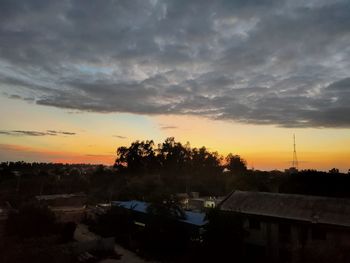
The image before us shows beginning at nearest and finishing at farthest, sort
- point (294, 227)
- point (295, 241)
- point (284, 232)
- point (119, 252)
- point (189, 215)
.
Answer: point (295, 241) < point (294, 227) < point (284, 232) < point (119, 252) < point (189, 215)

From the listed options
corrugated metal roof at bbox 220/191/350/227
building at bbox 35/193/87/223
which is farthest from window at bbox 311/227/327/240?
building at bbox 35/193/87/223

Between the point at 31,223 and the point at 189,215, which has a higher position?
the point at 189,215

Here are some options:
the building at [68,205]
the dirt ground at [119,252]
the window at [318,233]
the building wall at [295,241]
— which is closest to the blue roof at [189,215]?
the building wall at [295,241]

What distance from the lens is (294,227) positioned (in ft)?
90.5

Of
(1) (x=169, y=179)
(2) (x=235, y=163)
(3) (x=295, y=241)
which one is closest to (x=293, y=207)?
(3) (x=295, y=241)

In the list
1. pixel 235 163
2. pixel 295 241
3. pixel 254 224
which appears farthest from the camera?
pixel 235 163

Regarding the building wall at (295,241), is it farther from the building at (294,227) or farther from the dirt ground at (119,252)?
the dirt ground at (119,252)

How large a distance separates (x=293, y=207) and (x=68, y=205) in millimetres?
48413

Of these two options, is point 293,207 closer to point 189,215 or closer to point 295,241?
point 295,241

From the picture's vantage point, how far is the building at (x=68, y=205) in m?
49.5

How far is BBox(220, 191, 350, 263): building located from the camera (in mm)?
25375

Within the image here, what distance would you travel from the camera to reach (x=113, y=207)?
41469 millimetres

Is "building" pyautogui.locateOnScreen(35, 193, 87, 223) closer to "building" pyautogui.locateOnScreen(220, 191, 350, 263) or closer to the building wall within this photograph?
"building" pyautogui.locateOnScreen(220, 191, 350, 263)

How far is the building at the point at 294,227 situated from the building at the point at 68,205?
84.6 feet
